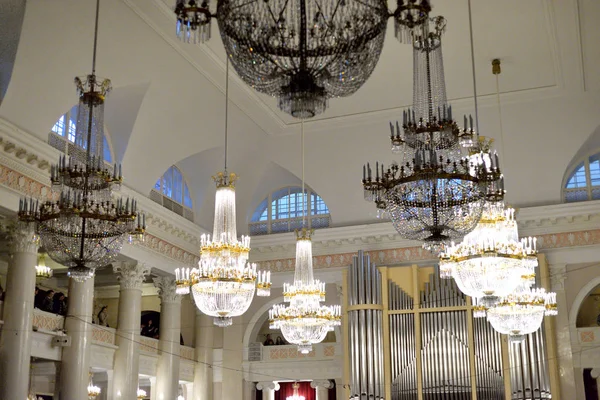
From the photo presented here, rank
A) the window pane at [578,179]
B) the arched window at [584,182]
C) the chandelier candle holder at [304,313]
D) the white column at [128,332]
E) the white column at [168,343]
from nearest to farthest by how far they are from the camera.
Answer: the chandelier candle holder at [304,313] < the white column at [128,332] < the white column at [168,343] < the arched window at [584,182] < the window pane at [578,179]

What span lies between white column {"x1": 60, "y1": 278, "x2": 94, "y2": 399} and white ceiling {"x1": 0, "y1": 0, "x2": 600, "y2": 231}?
8.26ft

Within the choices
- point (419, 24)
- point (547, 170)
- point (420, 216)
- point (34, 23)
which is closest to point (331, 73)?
point (419, 24)

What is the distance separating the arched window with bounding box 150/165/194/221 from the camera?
16891 millimetres

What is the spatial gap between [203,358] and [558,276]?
8.28 m

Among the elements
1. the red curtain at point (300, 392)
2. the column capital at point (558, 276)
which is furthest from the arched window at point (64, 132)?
the red curtain at point (300, 392)

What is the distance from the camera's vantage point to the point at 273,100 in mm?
16219

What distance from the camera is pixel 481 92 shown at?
15.9 meters

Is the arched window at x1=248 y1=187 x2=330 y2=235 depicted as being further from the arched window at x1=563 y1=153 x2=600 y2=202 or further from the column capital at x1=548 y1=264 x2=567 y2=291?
the arched window at x1=563 y1=153 x2=600 y2=202

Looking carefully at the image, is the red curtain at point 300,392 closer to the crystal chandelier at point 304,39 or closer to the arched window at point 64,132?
the arched window at point 64,132

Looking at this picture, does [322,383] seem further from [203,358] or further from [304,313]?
[304,313]

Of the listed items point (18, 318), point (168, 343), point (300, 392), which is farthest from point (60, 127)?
point (300, 392)

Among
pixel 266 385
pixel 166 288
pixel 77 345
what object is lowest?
pixel 266 385

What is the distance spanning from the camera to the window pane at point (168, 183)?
1714cm

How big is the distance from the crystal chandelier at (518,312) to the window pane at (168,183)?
7.75m
